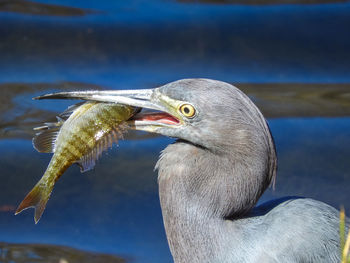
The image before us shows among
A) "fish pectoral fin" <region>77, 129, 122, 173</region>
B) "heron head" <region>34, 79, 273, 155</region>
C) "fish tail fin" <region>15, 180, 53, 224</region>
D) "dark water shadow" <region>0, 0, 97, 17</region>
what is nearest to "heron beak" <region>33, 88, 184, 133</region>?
"heron head" <region>34, 79, 273, 155</region>

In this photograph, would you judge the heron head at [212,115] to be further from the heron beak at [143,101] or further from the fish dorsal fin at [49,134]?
the fish dorsal fin at [49,134]

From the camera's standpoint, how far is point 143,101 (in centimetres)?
327

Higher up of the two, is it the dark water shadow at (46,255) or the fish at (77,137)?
the fish at (77,137)

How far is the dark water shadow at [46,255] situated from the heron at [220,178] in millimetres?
919

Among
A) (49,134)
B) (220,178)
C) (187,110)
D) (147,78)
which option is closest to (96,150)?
(49,134)

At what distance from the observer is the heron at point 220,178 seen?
320 centimetres

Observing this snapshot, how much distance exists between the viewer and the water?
14.9ft

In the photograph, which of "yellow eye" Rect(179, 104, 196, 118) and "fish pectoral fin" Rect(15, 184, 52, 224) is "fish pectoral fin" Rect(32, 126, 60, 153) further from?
"yellow eye" Rect(179, 104, 196, 118)

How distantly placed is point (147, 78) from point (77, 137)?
208cm

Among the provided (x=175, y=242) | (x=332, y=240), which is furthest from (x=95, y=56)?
(x=332, y=240)

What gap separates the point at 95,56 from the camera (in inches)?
212

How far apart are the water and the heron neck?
0.95m

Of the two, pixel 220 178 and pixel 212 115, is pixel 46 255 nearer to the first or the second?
pixel 220 178

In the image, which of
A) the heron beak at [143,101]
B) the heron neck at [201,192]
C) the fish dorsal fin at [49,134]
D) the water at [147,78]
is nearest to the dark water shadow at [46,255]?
the water at [147,78]
